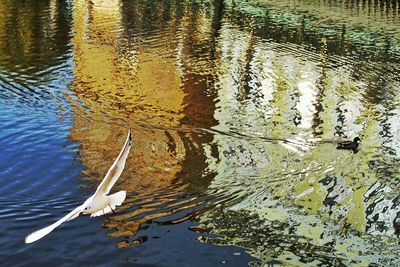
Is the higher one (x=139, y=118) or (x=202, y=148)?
(x=139, y=118)

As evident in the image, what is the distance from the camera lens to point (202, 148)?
17.0 m

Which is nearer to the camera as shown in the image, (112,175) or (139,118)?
(112,175)

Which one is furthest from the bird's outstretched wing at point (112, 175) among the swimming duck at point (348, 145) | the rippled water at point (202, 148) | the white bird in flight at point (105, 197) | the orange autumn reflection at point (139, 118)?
the swimming duck at point (348, 145)

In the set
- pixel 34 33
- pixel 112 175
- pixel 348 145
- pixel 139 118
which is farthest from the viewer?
pixel 34 33

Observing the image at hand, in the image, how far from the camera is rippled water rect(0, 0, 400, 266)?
37.6 feet

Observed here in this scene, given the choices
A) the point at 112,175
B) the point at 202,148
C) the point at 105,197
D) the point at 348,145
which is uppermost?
the point at 112,175

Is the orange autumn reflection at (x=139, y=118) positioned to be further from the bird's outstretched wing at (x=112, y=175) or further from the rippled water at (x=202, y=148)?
the bird's outstretched wing at (x=112, y=175)

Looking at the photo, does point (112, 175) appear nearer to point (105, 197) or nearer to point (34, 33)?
point (105, 197)

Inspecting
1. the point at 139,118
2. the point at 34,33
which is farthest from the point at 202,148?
the point at 34,33

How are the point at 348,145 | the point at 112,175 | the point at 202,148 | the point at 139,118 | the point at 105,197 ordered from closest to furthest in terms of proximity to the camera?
the point at 112,175 < the point at 105,197 < the point at 348,145 < the point at 202,148 < the point at 139,118

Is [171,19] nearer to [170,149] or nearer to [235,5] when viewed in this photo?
[235,5]

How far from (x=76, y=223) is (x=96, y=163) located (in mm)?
3726

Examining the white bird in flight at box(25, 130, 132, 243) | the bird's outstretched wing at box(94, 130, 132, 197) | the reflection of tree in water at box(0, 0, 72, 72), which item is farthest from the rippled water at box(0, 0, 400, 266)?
the bird's outstretched wing at box(94, 130, 132, 197)

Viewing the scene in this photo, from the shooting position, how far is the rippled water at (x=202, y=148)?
11.5 metres
